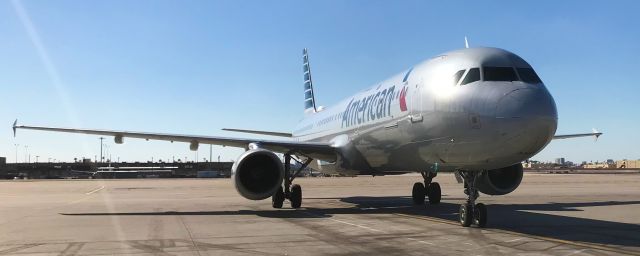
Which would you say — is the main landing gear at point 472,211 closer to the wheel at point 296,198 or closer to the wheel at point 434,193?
the wheel at point 296,198

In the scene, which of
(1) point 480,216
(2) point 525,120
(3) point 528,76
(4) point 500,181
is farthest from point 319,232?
(4) point 500,181

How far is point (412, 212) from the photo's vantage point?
15.9 meters

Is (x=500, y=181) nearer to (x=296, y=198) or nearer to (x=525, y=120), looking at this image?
(x=525, y=120)

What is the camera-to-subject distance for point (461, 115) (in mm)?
10625

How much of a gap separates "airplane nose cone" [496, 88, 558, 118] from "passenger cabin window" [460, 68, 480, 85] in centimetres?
105

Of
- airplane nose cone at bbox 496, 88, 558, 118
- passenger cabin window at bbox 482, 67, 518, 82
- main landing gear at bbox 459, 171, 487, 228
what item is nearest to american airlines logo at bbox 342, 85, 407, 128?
main landing gear at bbox 459, 171, 487, 228

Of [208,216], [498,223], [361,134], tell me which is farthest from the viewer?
[361,134]

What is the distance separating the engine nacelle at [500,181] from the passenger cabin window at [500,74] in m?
4.31

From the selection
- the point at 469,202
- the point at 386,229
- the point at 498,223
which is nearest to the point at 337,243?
the point at 386,229

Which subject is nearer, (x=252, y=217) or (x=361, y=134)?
(x=252, y=217)

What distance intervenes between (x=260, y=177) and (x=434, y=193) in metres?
6.73

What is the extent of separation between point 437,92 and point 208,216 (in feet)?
24.2

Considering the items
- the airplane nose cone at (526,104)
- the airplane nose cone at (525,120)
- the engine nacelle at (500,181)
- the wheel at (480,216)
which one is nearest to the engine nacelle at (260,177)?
the engine nacelle at (500,181)

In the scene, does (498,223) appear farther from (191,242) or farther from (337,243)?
(191,242)
